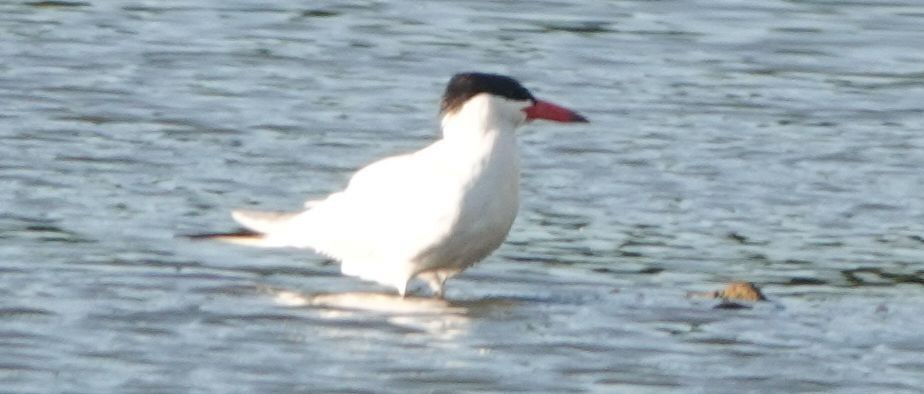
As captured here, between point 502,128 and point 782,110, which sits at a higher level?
point 502,128

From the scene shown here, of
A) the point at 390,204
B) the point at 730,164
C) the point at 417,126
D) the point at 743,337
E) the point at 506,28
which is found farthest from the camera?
the point at 506,28

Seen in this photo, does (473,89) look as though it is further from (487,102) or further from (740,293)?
(740,293)

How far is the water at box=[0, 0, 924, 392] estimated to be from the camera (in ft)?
26.2

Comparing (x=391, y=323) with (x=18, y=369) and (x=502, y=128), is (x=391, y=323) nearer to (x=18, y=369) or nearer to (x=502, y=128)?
(x=502, y=128)

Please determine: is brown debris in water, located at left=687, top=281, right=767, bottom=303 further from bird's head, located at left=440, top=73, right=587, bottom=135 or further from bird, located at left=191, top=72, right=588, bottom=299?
bird's head, located at left=440, top=73, right=587, bottom=135

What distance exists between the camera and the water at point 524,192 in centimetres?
800

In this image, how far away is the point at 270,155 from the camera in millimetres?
11578

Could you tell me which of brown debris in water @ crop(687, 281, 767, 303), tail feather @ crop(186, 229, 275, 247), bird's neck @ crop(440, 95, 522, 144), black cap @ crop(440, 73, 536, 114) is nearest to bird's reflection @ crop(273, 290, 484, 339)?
tail feather @ crop(186, 229, 275, 247)

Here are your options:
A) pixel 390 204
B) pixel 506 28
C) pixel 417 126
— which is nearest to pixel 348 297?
pixel 390 204

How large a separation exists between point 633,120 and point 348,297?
12.4 feet

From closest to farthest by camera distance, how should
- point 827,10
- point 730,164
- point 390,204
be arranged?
point 390,204 → point 730,164 → point 827,10

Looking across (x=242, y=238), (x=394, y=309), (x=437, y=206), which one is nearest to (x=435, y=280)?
(x=394, y=309)

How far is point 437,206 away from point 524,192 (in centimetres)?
226

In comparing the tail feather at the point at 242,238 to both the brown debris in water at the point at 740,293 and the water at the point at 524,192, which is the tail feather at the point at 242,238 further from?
the brown debris in water at the point at 740,293
